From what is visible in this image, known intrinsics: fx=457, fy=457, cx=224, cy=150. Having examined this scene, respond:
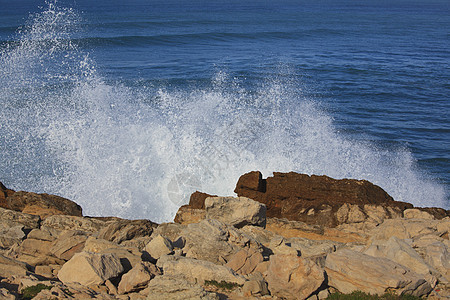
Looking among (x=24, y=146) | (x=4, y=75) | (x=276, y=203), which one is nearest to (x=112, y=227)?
(x=276, y=203)

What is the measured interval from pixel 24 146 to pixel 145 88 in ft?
34.3

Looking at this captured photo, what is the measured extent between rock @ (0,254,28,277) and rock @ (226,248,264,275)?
11.8 ft

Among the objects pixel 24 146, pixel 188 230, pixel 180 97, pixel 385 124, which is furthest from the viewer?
pixel 180 97

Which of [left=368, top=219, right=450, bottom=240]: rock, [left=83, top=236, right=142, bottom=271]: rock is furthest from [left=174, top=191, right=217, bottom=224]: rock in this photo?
[left=368, top=219, right=450, bottom=240]: rock

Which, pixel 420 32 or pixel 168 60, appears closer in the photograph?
pixel 168 60

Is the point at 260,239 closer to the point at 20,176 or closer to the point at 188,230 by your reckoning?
the point at 188,230

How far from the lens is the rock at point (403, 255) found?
7.94 meters

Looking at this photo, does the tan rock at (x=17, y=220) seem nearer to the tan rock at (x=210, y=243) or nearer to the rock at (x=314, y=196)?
the tan rock at (x=210, y=243)

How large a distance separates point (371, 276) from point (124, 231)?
512 cm

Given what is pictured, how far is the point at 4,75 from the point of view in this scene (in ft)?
97.0

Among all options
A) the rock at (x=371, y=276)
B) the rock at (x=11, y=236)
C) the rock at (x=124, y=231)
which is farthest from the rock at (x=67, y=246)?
the rock at (x=371, y=276)

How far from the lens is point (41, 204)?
12.5 m

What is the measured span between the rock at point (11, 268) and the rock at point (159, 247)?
88.1 inches

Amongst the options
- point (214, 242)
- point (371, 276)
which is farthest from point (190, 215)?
point (371, 276)
